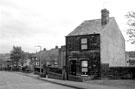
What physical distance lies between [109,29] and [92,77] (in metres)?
8.96

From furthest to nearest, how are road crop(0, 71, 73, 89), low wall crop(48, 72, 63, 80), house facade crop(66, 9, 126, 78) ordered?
low wall crop(48, 72, 63, 80)
house facade crop(66, 9, 126, 78)
road crop(0, 71, 73, 89)

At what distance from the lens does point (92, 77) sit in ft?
103

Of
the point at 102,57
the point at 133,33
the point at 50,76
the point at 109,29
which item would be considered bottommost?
the point at 50,76

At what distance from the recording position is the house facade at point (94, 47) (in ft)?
108

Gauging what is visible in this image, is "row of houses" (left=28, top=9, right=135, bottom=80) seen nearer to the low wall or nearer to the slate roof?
the slate roof

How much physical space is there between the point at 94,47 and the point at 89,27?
168 inches

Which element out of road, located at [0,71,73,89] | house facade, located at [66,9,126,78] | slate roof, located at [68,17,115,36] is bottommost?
road, located at [0,71,73,89]

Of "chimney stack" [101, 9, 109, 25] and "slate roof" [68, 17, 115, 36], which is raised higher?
"chimney stack" [101, 9, 109, 25]

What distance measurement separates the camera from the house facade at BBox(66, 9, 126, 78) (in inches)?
1299

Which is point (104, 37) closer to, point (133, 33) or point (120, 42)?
point (120, 42)

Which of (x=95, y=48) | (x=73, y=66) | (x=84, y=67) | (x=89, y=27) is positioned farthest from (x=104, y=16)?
(x=73, y=66)

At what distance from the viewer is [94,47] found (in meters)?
33.4

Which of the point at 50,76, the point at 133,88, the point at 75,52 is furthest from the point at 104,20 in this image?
the point at 133,88

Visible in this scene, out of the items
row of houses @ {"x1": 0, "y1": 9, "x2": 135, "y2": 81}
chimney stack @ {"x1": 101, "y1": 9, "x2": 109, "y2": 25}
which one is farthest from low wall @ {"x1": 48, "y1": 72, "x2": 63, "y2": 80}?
chimney stack @ {"x1": 101, "y1": 9, "x2": 109, "y2": 25}
